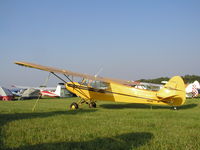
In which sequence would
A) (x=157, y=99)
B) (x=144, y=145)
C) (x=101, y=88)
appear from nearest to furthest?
(x=144, y=145) < (x=157, y=99) < (x=101, y=88)

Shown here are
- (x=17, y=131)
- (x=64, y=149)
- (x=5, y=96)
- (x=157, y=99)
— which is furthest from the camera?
(x=5, y=96)

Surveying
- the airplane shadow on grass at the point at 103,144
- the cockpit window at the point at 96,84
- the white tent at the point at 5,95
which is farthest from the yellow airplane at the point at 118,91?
the white tent at the point at 5,95

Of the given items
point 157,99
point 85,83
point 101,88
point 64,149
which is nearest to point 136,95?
point 157,99

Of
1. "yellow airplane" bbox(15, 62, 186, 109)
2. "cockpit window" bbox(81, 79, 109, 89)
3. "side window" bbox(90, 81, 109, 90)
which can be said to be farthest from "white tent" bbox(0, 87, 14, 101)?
"side window" bbox(90, 81, 109, 90)

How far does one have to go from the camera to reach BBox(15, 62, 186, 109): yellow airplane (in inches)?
446

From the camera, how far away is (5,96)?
25688 mm

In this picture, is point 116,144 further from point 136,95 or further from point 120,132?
point 136,95

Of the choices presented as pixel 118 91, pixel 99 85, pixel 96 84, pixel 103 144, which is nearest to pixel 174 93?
pixel 118 91

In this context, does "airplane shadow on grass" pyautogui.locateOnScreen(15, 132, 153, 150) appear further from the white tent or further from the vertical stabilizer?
the white tent

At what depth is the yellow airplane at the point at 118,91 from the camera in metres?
11.3

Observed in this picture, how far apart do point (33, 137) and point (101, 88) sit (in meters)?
8.87

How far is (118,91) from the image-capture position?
12508mm

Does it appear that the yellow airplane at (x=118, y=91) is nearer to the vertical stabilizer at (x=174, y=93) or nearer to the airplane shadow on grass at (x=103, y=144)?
the vertical stabilizer at (x=174, y=93)

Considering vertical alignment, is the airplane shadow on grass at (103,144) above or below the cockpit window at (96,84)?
below
